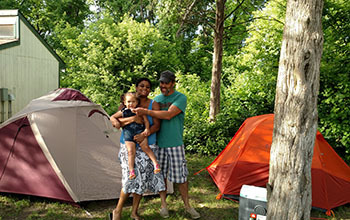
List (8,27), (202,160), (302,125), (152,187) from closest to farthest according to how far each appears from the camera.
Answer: (302,125) < (152,187) < (202,160) < (8,27)

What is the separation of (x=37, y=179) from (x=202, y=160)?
3808 mm

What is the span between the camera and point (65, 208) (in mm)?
4035

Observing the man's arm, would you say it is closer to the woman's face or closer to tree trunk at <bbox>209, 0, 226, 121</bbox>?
the woman's face

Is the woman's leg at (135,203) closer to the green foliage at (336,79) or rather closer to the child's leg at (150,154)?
the child's leg at (150,154)

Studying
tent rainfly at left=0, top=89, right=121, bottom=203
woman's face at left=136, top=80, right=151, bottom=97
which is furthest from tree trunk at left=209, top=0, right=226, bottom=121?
woman's face at left=136, top=80, right=151, bottom=97

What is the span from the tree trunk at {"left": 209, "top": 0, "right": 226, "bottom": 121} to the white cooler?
454cm

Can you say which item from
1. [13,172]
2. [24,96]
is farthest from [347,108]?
[24,96]

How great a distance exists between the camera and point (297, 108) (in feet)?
Result: 8.10

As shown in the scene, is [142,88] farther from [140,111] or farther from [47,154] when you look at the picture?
[47,154]

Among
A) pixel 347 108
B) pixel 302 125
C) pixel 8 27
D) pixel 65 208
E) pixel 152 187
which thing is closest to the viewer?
pixel 302 125

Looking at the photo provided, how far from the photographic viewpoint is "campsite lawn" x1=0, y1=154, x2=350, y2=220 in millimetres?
3830

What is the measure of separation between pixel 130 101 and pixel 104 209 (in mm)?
1793

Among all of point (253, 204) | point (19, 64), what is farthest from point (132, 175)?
point (19, 64)

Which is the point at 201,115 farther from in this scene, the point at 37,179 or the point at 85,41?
the point at 85,41
